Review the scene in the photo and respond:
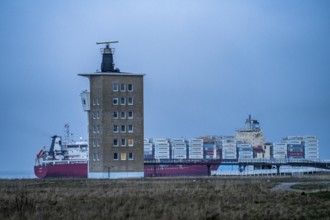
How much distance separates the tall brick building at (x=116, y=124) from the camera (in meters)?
87.5

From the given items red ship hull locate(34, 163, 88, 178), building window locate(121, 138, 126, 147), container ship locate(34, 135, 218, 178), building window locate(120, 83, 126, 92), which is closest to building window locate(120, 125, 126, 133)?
building window locate(121, 138, 126, 147)

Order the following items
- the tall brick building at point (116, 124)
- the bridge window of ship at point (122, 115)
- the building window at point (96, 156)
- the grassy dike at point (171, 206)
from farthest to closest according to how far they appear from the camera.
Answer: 1. the building window at point (96, 156)
2. the bridge window of ship at point (122, 115)
3. the tall brick building at point (116, 124)
4. the grassy dike at point (171, 206)

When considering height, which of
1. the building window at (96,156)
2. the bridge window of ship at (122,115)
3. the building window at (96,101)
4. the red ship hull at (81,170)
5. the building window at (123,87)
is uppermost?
the building window at (123,87)

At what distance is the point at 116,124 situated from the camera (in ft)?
289

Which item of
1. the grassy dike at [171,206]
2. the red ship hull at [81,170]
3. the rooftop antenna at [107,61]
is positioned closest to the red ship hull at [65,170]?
the red ship hull at [81,170]

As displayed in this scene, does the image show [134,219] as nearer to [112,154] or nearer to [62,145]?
[112,154]

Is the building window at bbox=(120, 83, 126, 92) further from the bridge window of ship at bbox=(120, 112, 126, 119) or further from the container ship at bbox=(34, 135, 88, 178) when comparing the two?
the container ship at bbox=(34, 135, 88, 178)

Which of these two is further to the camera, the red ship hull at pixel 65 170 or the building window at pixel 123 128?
the red ship hull at pixel 65 170

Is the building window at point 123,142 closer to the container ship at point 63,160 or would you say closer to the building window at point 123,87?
the building window at point 123,87

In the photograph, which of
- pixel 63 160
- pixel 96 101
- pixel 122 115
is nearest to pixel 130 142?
pixel 122 115

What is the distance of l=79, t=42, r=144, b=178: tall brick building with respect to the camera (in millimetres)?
87500

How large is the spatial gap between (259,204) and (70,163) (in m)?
96.9

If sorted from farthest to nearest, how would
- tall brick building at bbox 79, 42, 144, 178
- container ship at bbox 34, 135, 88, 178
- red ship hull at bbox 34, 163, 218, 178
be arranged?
container ship at bbox 34, 135, 88, 178 → red ship hull at bbox 34, 163, 218, 178 → tall brick building at bbox 79, 42, 144, 178

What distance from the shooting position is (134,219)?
28453 millimetres
